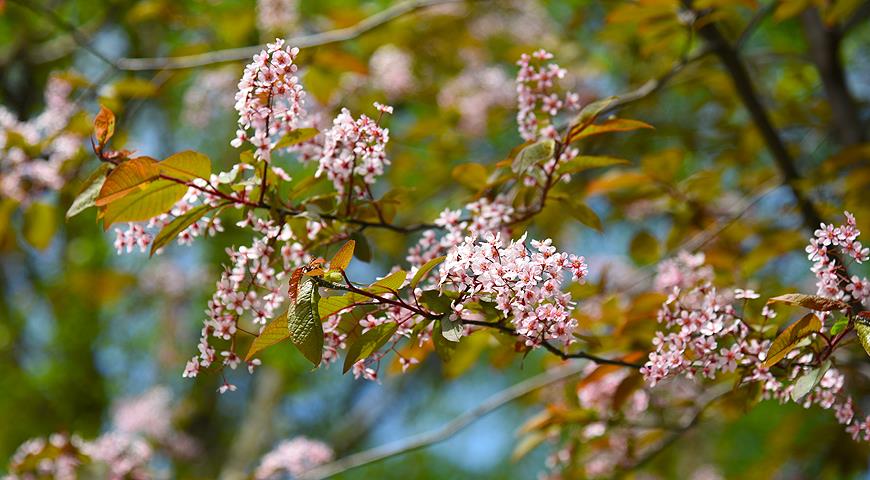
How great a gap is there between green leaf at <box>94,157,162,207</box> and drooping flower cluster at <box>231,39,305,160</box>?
0.15 metres

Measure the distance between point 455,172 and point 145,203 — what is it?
2.02ft

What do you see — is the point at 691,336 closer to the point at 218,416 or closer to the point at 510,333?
the point at 510,333

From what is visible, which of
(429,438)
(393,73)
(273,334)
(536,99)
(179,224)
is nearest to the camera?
(273,334)

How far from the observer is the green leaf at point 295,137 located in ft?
4.16

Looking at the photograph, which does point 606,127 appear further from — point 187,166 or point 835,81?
point 835,81

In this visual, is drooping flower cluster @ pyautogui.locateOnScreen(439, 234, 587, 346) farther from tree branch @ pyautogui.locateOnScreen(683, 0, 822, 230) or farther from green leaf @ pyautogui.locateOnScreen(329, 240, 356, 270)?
tree branch @ pyautogui.locateOnScreen(683, 0, 822, 230)

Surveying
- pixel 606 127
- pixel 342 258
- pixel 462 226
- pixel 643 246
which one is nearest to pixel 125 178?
pixel 342 258

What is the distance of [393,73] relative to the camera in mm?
3270

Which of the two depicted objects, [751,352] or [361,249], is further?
[361,249]

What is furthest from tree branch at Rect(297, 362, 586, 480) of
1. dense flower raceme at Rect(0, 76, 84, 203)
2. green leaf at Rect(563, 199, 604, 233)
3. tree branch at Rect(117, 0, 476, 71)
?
dense flower raceme at Rect(0, 76, 84, 203)

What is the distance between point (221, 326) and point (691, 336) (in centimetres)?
71

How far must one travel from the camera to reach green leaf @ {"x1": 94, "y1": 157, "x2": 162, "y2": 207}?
116 centimetres

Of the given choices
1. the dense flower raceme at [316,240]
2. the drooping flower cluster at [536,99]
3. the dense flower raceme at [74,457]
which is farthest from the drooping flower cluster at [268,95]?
the dense flower raceme at [74,457]

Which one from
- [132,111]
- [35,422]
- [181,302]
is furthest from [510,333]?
[35,422]
